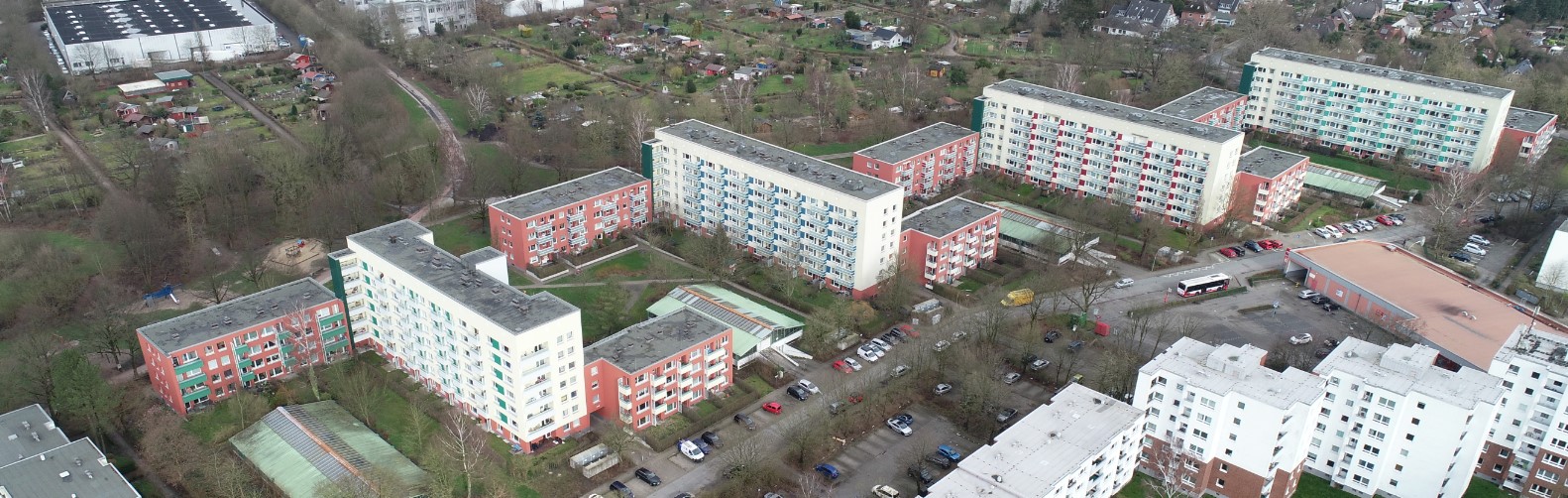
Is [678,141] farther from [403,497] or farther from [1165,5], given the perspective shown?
[1165,5]

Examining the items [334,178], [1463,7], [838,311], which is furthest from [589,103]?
[1463,7]

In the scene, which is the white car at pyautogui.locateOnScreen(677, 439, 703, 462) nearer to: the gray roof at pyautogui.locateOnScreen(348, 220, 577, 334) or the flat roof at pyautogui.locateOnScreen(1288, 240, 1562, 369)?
the gray roof at pyautogui.locateOnScreen(348, 220, 577, 334)

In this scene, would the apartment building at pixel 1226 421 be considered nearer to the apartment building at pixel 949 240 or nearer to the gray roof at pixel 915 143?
the apartment building at pixel 949 240

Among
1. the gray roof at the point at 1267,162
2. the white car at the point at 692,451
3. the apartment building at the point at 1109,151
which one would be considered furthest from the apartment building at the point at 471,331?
the gray roof at the point at 1267,162

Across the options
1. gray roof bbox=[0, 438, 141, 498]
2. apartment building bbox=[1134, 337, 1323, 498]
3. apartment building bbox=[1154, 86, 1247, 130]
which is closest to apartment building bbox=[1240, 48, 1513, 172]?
apartment building bbox=[1154, 86, 1247, 130]

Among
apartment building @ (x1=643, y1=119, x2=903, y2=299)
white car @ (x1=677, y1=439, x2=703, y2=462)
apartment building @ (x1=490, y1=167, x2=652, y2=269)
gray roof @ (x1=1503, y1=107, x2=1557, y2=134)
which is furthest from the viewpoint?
gray roof @ (x1=1503, y1=107, x2=1557, y2=134)

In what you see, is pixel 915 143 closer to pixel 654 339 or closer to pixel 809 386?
pixel 809 386
